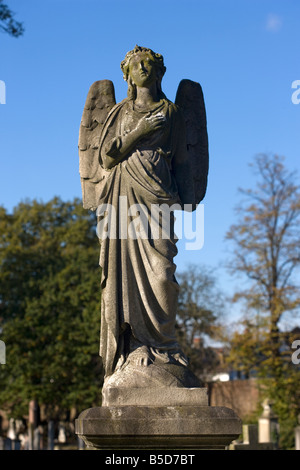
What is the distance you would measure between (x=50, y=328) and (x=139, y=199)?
27798 mm

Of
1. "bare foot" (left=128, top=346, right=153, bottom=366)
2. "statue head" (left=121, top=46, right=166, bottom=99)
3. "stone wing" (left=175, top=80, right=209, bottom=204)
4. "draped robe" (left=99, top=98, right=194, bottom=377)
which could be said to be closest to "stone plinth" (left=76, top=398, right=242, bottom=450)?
"bare foot" (left=128, top=346, right=153, bottom=366)

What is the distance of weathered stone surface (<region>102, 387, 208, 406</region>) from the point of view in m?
6.23

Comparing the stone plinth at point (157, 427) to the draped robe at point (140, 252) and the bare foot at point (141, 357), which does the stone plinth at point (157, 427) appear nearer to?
the bare foot at point (141, 357)

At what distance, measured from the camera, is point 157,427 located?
6039 millimetres

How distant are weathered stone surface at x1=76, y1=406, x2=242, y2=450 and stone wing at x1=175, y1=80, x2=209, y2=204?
2408 millimetres

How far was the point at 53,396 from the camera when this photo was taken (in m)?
34.2

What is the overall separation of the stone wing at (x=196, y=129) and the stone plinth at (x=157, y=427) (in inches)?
94.9

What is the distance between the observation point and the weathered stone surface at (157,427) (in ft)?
19.7

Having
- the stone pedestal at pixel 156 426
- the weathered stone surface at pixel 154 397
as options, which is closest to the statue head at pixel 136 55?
the weathered stone surface at pixel 154 397
